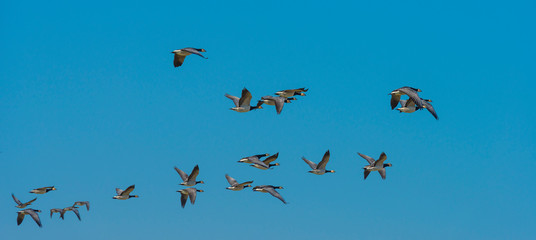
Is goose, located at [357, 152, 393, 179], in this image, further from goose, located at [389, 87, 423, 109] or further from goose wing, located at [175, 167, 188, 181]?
goose wing, located at [175, 167, 188, 181]

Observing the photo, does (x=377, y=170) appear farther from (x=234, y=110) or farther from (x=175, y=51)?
(x=175, y=51)

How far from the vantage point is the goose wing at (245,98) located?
171ft

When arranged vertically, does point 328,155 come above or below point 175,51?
below

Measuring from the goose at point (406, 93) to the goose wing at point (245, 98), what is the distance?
27.8ft

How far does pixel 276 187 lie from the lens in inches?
2203

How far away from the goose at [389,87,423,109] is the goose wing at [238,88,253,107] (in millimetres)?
8464

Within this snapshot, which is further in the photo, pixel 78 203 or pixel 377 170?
pixel 78 203

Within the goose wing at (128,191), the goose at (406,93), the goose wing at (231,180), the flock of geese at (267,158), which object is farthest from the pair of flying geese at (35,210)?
the goose at (406,93)

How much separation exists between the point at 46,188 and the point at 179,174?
11793mm

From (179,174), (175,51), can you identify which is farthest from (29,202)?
(175,51)

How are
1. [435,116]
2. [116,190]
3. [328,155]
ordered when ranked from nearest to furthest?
[435,116], [328,155], [116,190]

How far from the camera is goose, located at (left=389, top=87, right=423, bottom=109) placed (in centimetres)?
4816

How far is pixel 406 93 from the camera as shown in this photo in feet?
165

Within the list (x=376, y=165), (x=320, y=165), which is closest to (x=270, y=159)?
(x=320, y=165)
